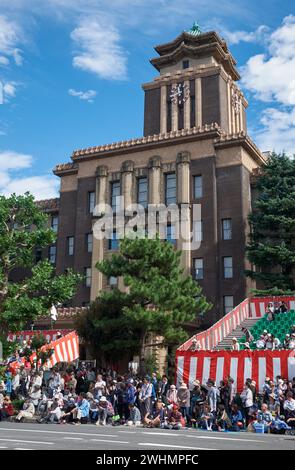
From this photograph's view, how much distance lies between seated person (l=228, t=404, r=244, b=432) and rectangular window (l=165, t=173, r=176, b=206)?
2711 cm

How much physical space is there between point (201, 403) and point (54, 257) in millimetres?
34421

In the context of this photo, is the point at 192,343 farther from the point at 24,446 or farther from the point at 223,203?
the point at 223,203

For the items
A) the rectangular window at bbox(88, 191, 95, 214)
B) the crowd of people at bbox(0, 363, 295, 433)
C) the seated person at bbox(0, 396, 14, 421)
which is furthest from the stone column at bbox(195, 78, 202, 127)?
the seated person at bbox(0, 396, 14, 421)

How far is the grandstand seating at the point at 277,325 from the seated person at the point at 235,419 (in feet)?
36.7

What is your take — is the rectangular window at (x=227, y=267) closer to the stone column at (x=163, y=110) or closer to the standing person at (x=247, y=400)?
the stone column at (x=163, y=110)

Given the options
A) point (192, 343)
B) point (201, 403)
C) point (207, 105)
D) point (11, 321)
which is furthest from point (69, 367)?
point (207, 105)

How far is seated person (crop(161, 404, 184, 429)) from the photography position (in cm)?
1969

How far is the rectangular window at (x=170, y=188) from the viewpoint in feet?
150

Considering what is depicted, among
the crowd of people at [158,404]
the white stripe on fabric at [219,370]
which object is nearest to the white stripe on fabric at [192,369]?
the crowd of people at [158,404]

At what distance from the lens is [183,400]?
20.8 metres

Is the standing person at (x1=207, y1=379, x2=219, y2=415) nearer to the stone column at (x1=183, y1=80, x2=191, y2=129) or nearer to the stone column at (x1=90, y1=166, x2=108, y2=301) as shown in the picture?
the stone column at (x1=90, y1=166, x2=108, y2=301)

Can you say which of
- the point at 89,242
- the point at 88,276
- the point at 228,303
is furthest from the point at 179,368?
the point at 89,242

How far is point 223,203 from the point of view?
43.9 meters

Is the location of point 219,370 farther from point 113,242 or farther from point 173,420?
point 113,242
